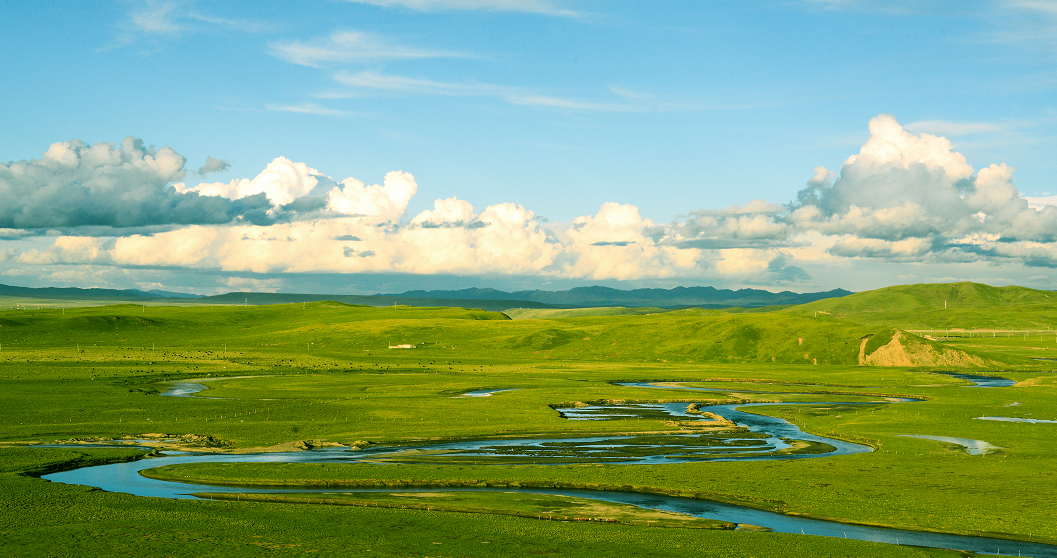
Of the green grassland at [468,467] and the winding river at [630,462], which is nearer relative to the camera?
the green grassland at [468,467]

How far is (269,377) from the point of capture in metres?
135

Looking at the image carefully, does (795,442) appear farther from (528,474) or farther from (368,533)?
(368,533)

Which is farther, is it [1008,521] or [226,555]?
[1008,521]

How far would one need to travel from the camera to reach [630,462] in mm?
57219

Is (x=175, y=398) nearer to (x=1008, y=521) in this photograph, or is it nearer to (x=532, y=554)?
(x=532, y=554)

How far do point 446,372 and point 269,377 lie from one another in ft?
112

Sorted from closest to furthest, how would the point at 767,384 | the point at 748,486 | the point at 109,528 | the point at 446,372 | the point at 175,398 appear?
the point at 109,528 < the point at 748,486 < the point at 175,398 < the point at 767,384 < the point at 446,372

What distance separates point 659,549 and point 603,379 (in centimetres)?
10601

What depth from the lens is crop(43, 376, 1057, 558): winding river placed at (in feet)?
124

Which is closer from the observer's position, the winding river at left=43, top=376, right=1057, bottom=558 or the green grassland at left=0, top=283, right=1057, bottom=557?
the green grassland at left=0, top=283, right=1057, bottom=557

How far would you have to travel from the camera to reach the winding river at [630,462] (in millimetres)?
37750

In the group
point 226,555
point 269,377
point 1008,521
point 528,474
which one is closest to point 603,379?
point 269,377

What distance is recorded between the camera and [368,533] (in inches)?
1457

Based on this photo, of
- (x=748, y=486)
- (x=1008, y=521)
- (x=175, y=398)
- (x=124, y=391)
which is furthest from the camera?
(x=124, y=391)
